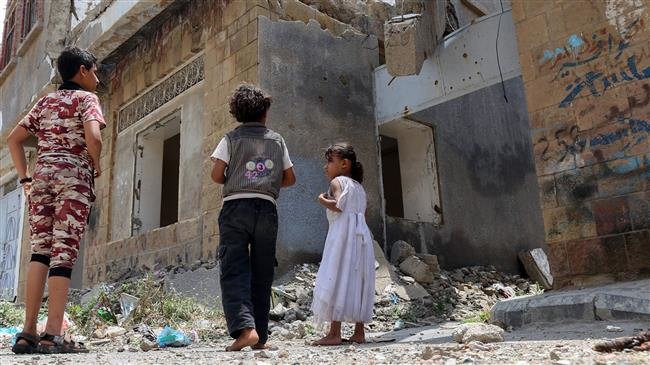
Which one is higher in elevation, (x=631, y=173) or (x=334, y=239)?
(x=631, y=173)

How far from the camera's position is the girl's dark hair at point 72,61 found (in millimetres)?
3236

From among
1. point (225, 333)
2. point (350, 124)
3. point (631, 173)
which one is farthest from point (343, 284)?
point (350, 124)

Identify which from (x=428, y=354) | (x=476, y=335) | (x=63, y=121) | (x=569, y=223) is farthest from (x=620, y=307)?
(x=63, y=121)

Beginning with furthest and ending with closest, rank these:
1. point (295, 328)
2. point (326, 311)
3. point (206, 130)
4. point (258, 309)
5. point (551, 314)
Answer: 1. point (206, 130)
2. point (295, 328)
3. point (551, 314)
4. point (326, 311)
5. point (258, 309)

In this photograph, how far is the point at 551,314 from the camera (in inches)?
146

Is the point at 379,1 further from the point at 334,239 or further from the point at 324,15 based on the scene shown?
the point at 334,239

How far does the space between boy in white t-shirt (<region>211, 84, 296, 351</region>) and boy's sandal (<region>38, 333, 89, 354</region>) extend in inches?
32.9

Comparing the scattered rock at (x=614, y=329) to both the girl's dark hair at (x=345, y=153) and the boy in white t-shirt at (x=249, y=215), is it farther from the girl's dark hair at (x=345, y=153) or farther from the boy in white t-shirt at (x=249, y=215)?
the boy in white t-shirt at (x=249, y=215)

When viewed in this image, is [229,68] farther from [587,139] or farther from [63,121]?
[587,139]

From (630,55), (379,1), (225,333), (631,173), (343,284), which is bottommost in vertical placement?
(225,333)

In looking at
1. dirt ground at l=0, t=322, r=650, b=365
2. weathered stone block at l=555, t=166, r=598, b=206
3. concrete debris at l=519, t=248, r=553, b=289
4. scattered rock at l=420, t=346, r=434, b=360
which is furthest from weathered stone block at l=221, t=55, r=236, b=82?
concrete debris at l=519, t=248, r=553, b=289

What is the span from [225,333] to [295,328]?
1.85 feet

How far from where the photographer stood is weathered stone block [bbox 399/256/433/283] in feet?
19.2

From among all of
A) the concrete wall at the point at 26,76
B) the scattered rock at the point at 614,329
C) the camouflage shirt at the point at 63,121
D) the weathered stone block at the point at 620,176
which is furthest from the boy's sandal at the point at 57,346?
the concrete wall at the point at 26,76
